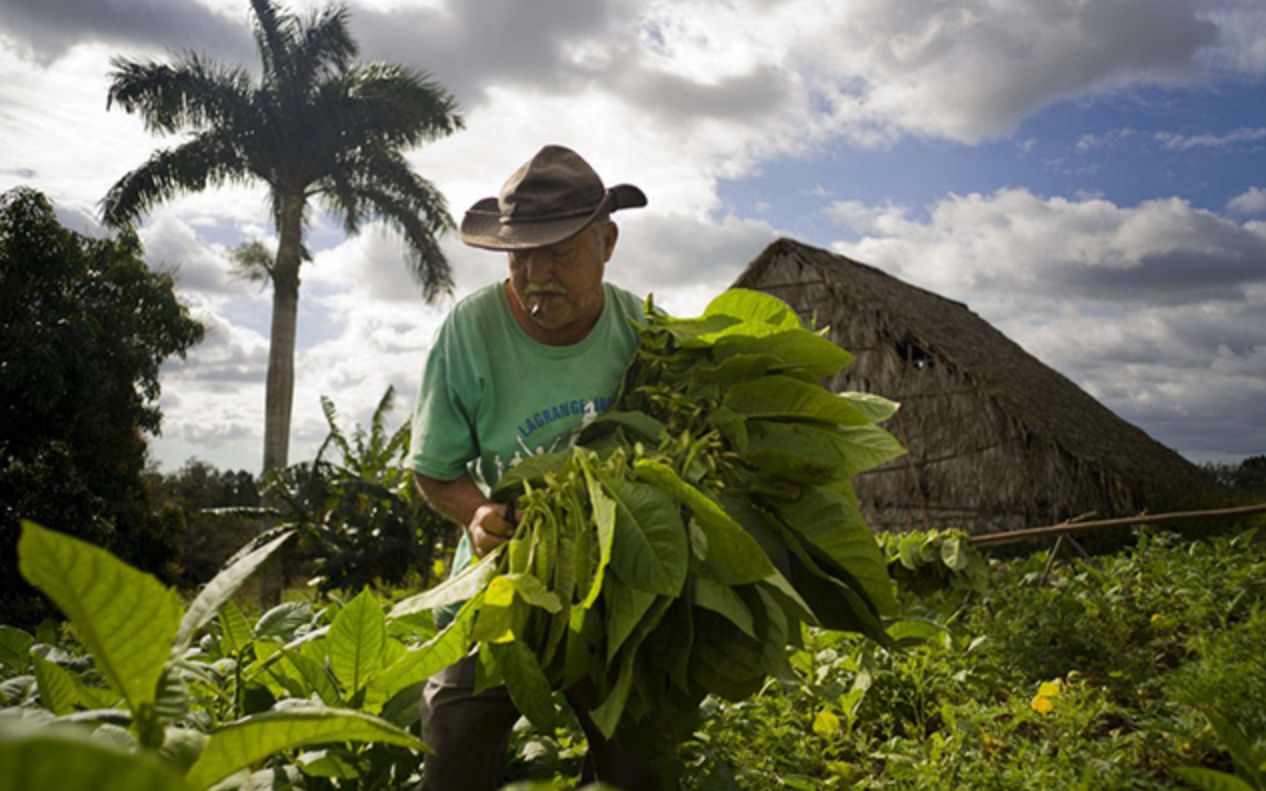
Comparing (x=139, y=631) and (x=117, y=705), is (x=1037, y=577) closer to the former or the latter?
(x=117, y=705)

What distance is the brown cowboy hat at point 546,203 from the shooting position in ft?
7.11

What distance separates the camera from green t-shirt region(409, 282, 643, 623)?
2215 mm

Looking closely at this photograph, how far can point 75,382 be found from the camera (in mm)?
14555

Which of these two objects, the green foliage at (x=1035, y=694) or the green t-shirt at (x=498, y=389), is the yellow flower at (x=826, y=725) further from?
the green t-shirt at (x=498, y=389)

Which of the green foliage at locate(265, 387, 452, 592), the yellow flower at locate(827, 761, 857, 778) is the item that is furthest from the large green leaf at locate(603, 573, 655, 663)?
the green foliage at locate(265, 387, 452, 592)

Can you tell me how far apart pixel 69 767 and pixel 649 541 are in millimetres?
973

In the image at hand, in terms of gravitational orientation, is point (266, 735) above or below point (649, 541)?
below

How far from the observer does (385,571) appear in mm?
11352

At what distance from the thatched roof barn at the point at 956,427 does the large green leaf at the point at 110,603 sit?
10346mm

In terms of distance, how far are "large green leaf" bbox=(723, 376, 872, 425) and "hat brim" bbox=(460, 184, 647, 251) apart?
590 mm

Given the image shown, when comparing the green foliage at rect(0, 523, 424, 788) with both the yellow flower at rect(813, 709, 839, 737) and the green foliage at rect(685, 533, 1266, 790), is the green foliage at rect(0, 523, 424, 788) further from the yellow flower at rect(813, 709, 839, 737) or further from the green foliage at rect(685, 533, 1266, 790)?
the yellow flower at rect(813, 709, 839, 737)

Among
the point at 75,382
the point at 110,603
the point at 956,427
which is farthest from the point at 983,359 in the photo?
the point at 75,382

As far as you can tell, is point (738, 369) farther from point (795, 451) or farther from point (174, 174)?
point (174, 174)

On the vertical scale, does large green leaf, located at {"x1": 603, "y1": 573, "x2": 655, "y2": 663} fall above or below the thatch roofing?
below
